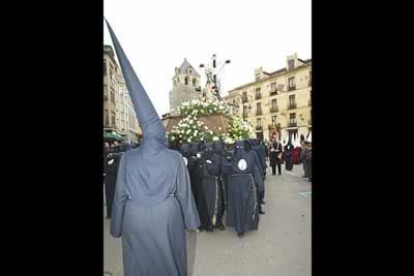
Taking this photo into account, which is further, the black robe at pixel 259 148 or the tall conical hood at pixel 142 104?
the black robe at pixel 259 148

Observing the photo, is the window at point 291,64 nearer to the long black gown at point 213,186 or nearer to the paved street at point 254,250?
the paved street at point 254,250

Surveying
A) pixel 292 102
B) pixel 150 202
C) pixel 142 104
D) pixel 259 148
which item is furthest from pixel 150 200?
pixel 259 148

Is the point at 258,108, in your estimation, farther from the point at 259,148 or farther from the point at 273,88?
the point at 259,148

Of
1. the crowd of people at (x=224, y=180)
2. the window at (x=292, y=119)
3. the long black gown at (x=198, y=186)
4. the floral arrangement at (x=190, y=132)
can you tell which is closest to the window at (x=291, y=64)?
the window at (x=292, y=119)

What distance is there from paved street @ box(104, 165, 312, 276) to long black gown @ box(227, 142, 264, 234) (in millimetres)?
106

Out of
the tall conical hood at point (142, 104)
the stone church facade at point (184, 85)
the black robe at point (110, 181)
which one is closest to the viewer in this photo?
the tall conical hood at point (142, 104)

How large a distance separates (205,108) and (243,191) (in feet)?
2.88

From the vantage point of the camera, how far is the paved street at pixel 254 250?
147 cm

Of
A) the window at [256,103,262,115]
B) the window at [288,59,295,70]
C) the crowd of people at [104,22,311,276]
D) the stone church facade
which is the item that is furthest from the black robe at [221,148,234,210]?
the crowd of people at [104,22,311,276]
